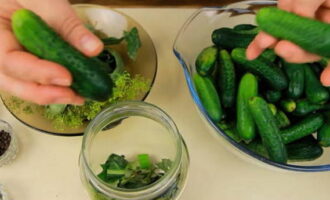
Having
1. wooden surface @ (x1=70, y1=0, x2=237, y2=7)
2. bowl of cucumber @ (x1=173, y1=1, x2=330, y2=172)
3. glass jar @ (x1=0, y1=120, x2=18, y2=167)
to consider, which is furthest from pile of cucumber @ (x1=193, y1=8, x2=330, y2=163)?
glass jar @ (x1=0, y1=120, x2=18, y2=167)

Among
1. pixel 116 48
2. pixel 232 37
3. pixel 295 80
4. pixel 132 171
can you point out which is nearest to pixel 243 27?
pixel 232 37

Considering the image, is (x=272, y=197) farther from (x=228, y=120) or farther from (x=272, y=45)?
(x=272, y=45)

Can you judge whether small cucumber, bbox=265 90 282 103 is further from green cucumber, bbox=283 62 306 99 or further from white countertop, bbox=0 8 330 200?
white countertop, bbox=0 8 330 200

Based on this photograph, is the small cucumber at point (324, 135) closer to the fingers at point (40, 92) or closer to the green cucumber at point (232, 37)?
the green cucumber at point (232, 37)

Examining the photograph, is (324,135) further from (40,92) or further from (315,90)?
(40,92)

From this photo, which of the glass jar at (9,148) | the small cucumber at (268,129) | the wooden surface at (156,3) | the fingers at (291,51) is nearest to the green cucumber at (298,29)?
the fingers at (291,51)

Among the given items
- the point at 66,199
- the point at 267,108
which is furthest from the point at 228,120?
the point at 66,199
